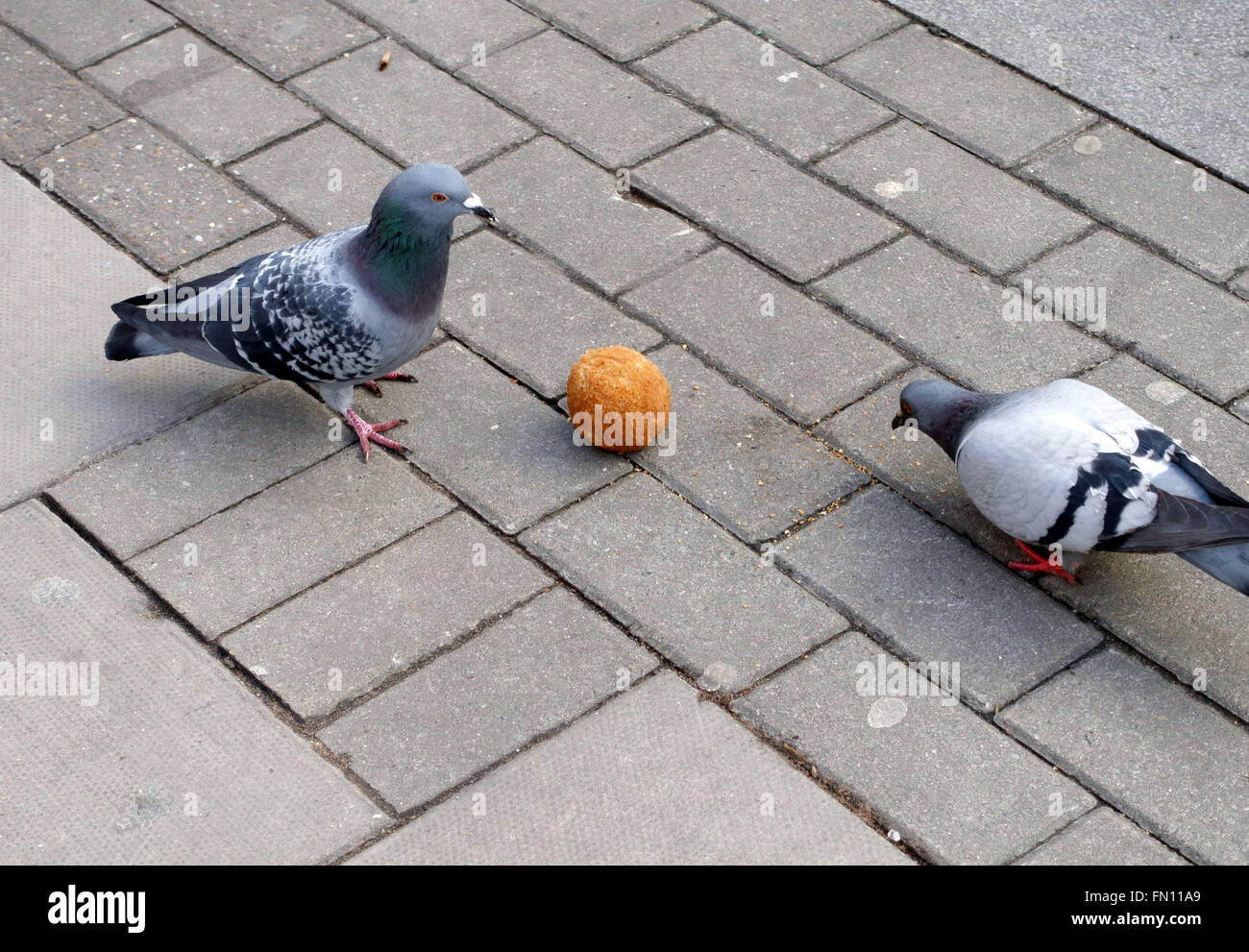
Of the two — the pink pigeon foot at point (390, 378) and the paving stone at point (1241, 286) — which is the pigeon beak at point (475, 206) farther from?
the paving stone at point (1241, 286)

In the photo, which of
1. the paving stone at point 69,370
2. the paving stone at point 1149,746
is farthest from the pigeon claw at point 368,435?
the paving stone at point 1149,746

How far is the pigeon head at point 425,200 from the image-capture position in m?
4.24

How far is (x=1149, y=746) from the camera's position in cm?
383

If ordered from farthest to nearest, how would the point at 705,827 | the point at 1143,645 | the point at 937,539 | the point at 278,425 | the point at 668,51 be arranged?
the point at 668,51, the point at 278,425, the point at 937,539, the point at 1143,645, the point at 705,827

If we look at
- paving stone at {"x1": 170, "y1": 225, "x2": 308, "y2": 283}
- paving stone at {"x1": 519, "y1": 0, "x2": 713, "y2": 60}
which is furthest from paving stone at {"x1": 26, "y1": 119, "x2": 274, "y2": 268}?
paving stone at {"x1": 519, "y1": 0, "x2": 713, "y2": 60}

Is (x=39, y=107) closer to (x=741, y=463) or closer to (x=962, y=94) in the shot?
(x=741, y=463)

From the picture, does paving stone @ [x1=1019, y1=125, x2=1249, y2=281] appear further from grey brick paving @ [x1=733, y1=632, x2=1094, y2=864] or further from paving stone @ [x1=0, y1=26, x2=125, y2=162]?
paving stone @ [x1=0, y1=26, x2=125, y2=162]

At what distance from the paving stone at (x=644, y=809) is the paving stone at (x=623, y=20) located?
344cm

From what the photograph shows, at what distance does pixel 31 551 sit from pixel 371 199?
1.93 metres

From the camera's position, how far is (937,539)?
4.38 m

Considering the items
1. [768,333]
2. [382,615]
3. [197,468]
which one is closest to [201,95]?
[197,468]

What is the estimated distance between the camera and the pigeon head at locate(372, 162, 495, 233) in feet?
13.9

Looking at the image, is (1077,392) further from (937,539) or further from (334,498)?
(334,498)

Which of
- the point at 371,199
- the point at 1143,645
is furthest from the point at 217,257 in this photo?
the point at 1143,645
